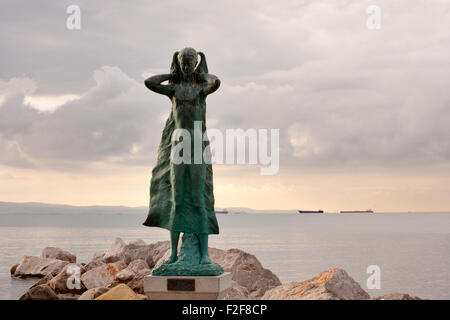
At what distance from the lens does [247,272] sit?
15664 millimetres

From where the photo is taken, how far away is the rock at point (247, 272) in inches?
608

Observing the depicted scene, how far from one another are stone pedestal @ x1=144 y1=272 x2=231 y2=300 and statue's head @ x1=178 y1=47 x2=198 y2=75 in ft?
10.4

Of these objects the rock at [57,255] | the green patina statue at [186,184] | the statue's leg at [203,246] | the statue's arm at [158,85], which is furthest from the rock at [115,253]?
the statue's arm at [158,85]

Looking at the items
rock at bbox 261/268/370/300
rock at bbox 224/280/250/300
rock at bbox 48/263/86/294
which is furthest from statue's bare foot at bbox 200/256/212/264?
rock at bbox 48/263/86/294

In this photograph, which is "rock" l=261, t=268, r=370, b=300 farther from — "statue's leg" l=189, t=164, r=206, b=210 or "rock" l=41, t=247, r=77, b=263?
"rock" l=41, t=247, r=77, b=263

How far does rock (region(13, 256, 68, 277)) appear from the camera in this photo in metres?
20.8

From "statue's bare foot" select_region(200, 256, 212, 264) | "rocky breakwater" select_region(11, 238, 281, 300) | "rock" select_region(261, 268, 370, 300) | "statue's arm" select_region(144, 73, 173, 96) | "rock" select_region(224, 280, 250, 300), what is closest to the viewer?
"statue's bare foot" select_region(200, 256, 212, 264)

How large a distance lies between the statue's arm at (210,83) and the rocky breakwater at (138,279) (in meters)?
2.88

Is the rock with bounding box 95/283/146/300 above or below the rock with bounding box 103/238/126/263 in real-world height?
below

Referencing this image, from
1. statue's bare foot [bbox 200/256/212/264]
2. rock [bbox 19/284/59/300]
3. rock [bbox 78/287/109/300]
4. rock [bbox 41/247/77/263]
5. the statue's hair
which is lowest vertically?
rock [bbox 19/284/59/300]
